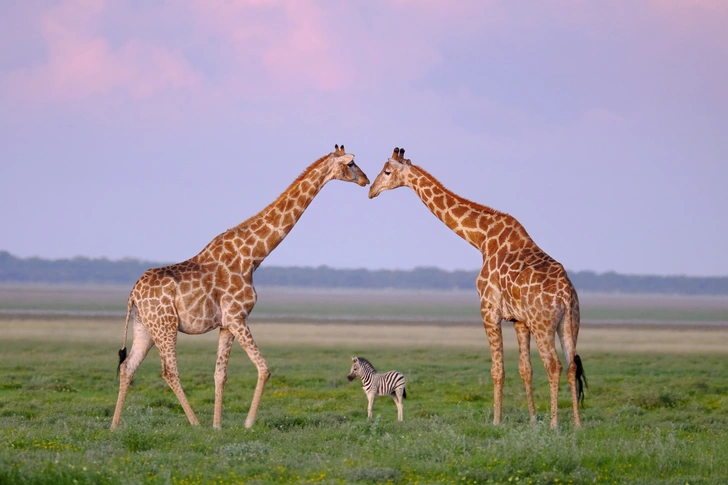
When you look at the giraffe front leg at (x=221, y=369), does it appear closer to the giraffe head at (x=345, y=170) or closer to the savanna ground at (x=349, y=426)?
the savanna ground at (x=349, y=426)

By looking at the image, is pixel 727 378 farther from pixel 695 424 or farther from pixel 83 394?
pixel 83 394

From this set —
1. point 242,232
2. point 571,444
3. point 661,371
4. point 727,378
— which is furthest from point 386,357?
point 571,444

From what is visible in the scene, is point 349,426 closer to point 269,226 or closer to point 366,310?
point 269,226

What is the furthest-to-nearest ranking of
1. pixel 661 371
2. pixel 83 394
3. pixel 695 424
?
pixel 661 371 → pixel 83 394 → pixel 695 424

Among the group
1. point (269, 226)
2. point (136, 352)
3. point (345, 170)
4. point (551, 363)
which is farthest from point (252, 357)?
point (551, 363)

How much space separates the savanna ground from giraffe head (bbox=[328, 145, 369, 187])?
3.74 m

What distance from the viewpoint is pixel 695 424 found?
15406mm

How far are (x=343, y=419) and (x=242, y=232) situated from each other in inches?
150

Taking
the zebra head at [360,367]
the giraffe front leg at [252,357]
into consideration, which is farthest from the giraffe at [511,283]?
the zebra head at [360,367]

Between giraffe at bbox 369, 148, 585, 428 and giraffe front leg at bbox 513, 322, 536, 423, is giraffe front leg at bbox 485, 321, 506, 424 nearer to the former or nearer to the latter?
giraffe at bbox 369, 148, 585, 428

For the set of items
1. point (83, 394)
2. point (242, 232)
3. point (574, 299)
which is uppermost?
point (242, 232)

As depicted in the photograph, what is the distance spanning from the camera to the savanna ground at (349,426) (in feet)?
33.0

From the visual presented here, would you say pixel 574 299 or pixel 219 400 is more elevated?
pixel 574 299

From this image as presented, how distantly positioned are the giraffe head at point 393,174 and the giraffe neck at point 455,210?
0.41 ft
